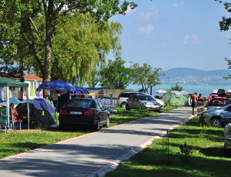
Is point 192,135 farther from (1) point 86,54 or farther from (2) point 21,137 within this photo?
(1) point 86,54

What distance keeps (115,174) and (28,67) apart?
40598 millimetres

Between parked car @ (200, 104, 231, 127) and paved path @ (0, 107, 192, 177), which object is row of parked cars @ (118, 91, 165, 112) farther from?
paved path @ (0, 107, 192, 177)

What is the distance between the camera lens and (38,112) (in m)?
19.6

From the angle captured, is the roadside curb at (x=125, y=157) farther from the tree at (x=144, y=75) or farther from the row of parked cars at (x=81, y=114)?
the tree at (x=144, y=75)

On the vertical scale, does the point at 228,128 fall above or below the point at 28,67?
below

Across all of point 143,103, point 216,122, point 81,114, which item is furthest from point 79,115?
point 143,103

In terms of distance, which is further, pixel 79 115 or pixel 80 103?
pixel 80 103

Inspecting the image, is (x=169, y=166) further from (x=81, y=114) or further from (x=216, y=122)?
(x=216, y=122)

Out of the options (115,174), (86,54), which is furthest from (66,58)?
(115,174)

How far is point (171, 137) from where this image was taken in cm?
1591

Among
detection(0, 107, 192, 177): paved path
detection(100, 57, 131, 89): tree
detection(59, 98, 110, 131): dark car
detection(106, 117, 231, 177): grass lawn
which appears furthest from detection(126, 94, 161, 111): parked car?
detection(100, 57, 131, 89): tree

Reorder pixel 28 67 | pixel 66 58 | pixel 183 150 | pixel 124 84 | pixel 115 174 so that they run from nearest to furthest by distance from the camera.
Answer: pixel 115 174 < pixel 183 150 < pixel 66 58 < pixel 28 67 < pixel 124 84

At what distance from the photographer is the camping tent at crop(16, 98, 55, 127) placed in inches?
760

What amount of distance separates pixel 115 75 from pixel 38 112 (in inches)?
1971
